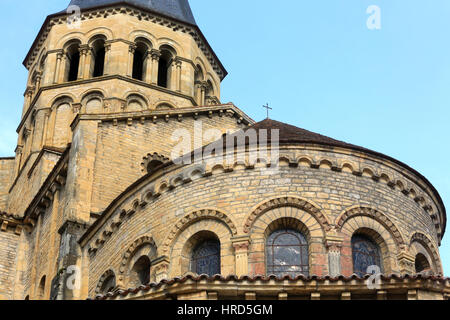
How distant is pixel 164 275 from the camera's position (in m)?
17.8

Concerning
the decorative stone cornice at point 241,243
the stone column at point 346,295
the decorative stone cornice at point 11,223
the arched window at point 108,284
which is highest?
the decorative stone cornice at point 11,223

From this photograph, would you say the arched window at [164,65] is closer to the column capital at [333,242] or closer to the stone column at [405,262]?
the column capital at [333,242]

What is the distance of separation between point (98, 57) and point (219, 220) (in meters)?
15.1

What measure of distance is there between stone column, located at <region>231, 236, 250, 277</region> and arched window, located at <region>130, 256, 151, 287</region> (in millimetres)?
2220

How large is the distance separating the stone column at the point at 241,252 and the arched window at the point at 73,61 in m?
15.3

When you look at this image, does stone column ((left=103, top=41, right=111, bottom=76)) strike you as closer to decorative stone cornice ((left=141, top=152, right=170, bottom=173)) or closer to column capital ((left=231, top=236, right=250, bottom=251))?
decorative stone cornice ((left=141, top=152, right=170, bottom=173))

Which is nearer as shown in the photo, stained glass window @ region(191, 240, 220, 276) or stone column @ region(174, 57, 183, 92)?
stained glass window @ region(191, 240, 220, 276)

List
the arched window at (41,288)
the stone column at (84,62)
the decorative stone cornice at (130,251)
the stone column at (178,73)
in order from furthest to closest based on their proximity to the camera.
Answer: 1. the stone column at (178,73)
2. the stone column at (84,62)
3. the arched window at (41,288)
4. the decorative stone cornice at (130,251)

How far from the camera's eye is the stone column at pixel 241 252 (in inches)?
678

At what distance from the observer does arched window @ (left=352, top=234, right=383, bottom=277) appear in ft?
58.3

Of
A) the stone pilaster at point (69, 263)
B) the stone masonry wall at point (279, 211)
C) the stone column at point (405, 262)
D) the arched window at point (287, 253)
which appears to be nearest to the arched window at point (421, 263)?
the stone masonry wall at point (279, 211)

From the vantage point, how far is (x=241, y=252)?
1747 centimetres

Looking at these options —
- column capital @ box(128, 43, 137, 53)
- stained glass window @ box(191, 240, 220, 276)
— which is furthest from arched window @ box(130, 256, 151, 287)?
column capital @ box(128, 43, 137, 53)

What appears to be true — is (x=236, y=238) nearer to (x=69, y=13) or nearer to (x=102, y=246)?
(x=102, y=246)
